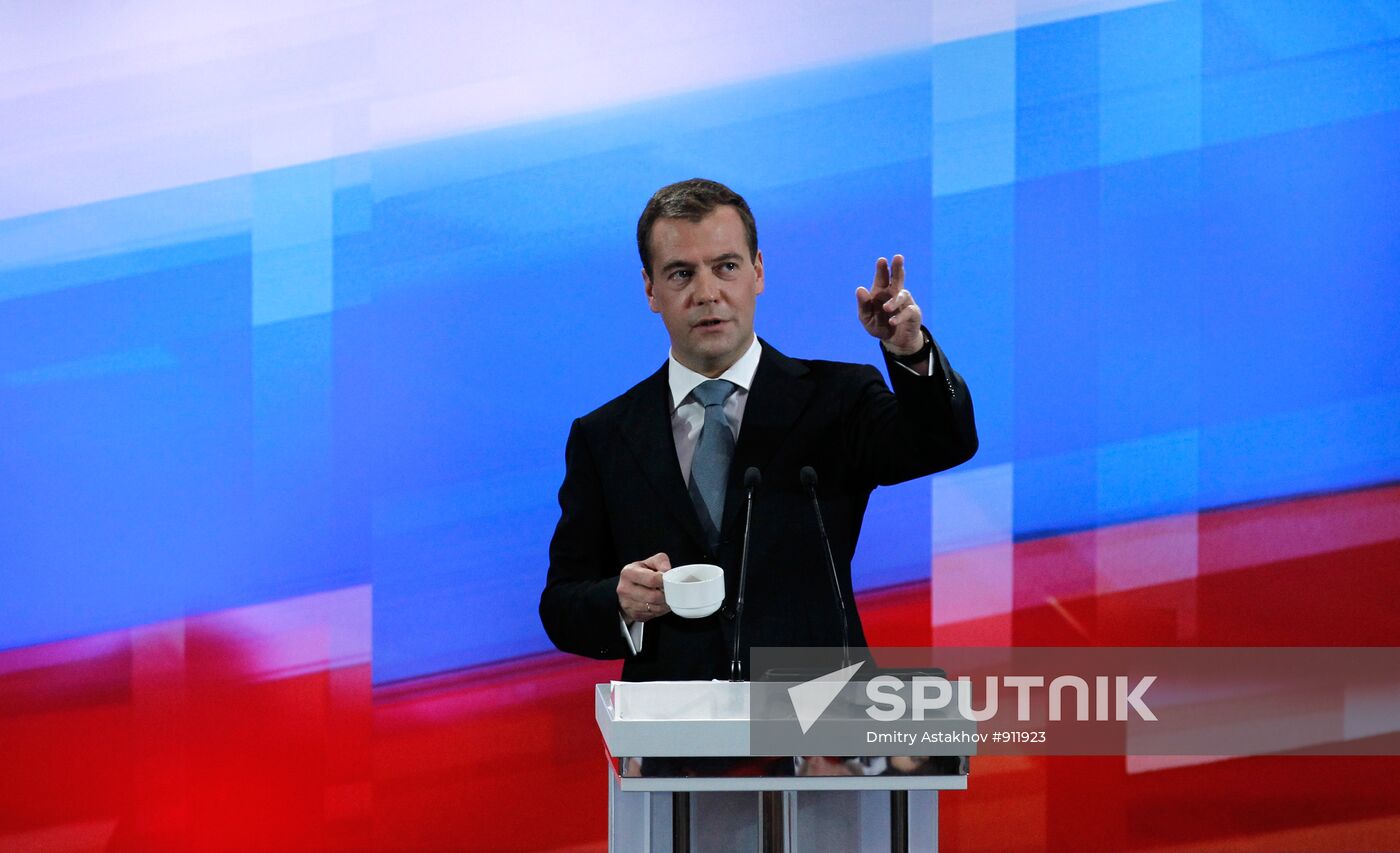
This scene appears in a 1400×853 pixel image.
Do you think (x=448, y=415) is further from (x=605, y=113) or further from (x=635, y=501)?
(x=635, y=501)

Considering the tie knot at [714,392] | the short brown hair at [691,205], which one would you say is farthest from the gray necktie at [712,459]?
the short brown hair at [691,205]

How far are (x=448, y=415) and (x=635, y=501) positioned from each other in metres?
1.20

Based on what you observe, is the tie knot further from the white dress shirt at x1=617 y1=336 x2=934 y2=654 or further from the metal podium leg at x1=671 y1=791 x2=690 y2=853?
the metal podium leg at x1=671 y1=791 x2=690 y2=853

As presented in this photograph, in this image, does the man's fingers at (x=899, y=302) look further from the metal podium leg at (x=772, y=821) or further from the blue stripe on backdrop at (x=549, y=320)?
the blue stripe on backdrop at (x=549, y=320)

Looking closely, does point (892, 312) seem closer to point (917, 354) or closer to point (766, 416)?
point (917, 354)

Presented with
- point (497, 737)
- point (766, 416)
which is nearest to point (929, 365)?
point (766, 416)

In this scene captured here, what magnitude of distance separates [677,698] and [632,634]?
34 cm

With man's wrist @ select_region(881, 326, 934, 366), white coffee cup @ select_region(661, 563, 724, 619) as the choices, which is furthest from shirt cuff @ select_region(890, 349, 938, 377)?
white coffee cup @ select_region(661, 563, 724, 619)

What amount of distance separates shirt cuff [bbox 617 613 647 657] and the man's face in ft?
1.77

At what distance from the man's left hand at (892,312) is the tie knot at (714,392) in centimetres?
43

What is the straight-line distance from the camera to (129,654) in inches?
146

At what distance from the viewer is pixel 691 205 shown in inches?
106

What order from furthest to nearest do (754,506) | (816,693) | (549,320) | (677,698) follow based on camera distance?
(549,320) < (754,506) < (677,698) < (816,693)

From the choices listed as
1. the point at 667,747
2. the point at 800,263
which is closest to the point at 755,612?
the point at 667,747
